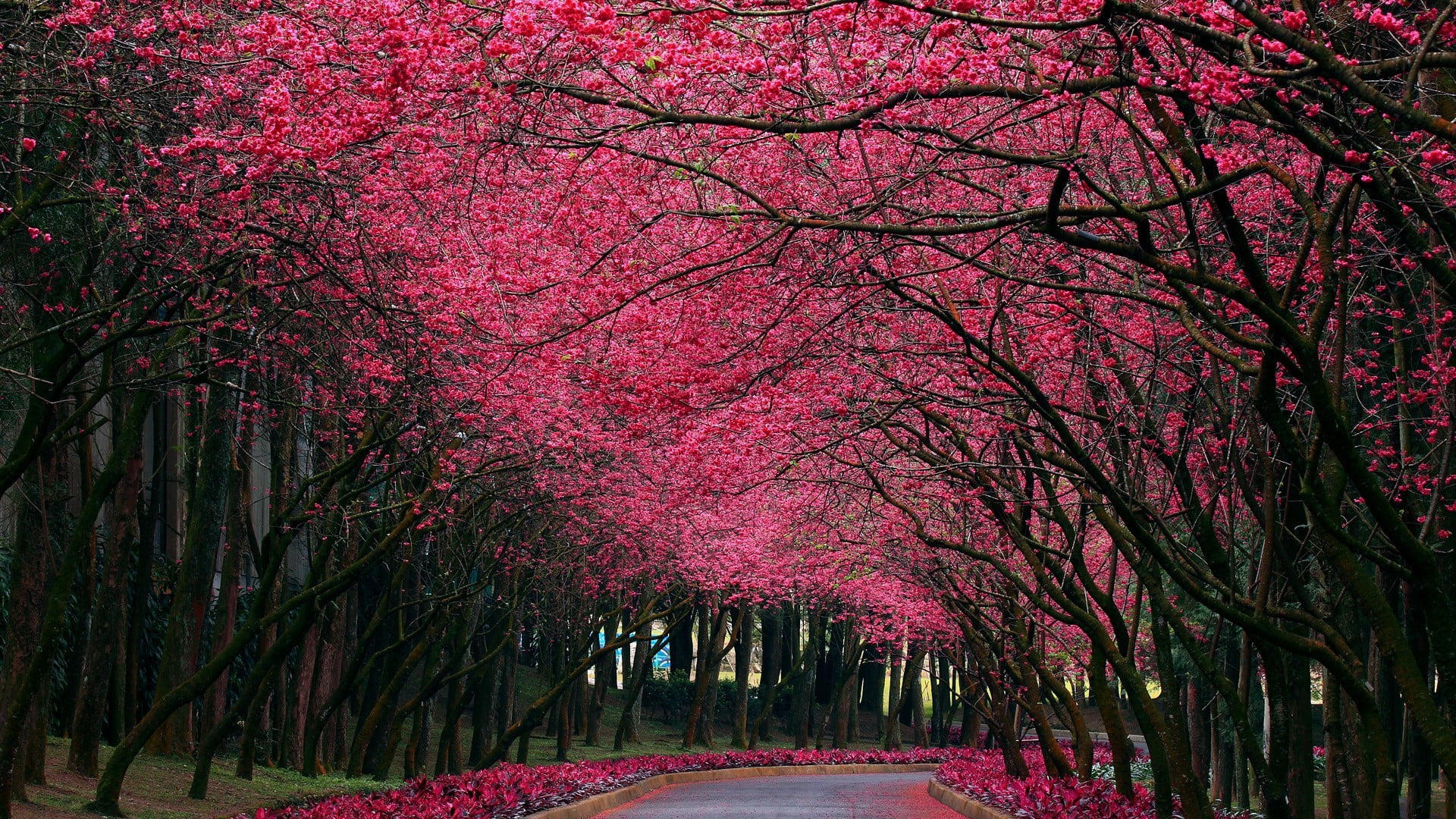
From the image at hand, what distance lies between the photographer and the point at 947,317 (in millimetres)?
10094

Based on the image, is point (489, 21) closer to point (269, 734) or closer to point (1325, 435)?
point (1325, 435)

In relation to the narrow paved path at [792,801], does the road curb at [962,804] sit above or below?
above

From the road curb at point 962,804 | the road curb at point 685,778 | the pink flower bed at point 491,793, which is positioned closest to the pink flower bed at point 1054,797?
the road curb at point 962,804

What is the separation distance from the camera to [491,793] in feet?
55.2

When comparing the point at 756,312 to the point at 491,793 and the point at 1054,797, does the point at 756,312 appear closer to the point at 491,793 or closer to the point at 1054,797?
the point at 491,793

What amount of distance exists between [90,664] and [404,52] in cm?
1139

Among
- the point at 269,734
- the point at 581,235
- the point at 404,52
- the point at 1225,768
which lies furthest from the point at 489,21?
the point at 1225,768

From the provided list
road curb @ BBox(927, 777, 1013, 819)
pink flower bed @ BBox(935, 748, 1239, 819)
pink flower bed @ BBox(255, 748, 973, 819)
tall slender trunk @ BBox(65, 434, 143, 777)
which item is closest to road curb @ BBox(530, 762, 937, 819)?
pink flower bed @ BBox(255, 748, 973, 819)

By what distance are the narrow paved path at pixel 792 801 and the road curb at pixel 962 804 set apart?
184 mm

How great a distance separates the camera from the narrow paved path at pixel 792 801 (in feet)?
68.1

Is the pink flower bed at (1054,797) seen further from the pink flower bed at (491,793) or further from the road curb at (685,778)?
the pink flower bed at (491,793)

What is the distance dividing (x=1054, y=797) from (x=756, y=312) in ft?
26.2

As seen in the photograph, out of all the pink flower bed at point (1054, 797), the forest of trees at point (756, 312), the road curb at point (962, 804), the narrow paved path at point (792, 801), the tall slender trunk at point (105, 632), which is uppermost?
the forest of trees at point (756, 312)

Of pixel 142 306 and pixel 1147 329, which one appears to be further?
pixel 142 306
